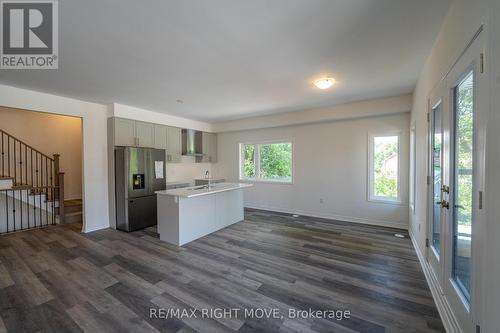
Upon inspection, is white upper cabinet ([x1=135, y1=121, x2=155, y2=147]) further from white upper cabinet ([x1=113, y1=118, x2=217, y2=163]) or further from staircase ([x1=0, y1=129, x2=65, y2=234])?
staircase ([x1=0, y1=129, x2=65, y2=234])

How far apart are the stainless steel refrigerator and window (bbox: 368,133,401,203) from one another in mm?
4741

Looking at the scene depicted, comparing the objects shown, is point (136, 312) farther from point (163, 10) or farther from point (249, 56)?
point (249, 56)

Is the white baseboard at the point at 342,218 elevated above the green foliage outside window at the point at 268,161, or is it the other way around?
the green foliage outside window at the point at 268,161

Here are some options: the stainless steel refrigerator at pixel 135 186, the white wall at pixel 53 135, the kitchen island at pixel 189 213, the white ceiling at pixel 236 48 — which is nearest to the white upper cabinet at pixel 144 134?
the stainless steel refrigerator at pixel 135 186

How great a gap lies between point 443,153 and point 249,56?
2231mm

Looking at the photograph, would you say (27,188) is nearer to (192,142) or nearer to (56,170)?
(56,170)

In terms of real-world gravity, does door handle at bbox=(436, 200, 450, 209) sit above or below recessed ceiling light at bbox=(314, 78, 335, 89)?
below

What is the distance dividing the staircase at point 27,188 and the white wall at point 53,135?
1.07ft

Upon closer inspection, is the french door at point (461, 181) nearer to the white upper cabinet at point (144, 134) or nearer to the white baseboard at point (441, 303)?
the white baseboard at point (441, 303)

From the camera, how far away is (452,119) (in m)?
1.81

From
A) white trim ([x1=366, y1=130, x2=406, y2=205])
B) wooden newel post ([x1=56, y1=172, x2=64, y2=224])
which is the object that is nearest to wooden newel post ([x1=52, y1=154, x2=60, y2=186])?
wooden newel post ([x1=56, y1=172, x2=64, y2=224])

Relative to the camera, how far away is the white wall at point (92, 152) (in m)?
3.97

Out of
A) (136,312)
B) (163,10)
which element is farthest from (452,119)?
(136,312)

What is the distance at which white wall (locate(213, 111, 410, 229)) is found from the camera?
445 centimetres
